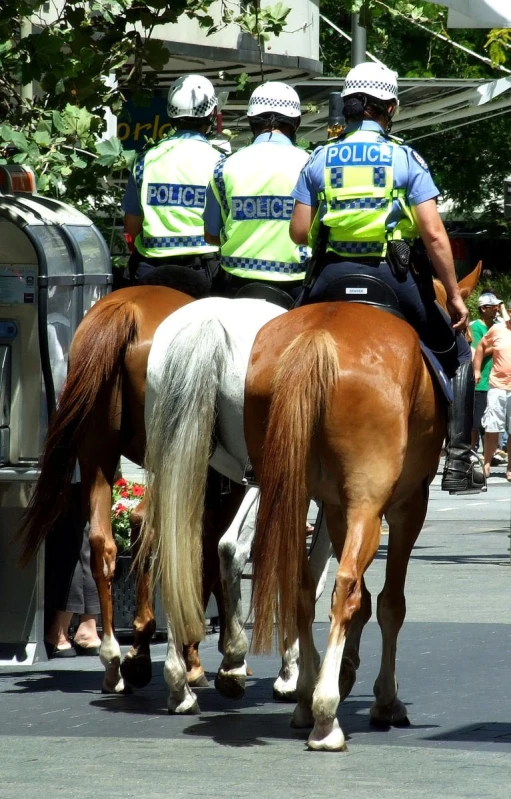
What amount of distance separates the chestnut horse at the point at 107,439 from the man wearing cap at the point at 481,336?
43.3 ft

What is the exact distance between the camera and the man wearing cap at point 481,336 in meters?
21.0

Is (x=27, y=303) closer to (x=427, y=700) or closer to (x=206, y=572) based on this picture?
(x=206, y=572)

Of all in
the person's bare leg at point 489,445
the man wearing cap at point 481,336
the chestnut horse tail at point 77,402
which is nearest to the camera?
the chestnut horse tail at point 77,402

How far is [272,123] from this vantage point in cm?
813

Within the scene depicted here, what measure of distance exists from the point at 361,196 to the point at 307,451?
1.25m

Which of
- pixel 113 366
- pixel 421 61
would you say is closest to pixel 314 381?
pixel 113 366

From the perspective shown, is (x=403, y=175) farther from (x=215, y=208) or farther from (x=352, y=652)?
(x=352, y=652)

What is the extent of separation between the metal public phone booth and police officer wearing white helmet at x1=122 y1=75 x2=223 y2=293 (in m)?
0.44

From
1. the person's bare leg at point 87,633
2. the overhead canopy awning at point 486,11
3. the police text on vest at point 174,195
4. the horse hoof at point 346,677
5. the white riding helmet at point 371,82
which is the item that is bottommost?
the person's bare leg at point 87,633

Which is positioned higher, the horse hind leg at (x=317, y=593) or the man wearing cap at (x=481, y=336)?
the man wearing cap at (x=481, y=336)

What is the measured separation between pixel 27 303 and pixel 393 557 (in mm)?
2806

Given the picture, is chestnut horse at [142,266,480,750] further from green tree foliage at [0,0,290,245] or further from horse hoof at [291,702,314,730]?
green tree foliage at [0,0,290,245]

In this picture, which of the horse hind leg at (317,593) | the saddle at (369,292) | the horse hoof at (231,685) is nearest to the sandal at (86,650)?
the horse hind leg at (317,593)

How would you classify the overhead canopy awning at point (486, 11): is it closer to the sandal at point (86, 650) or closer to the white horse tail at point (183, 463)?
the white horse tail at point (183, 463)
